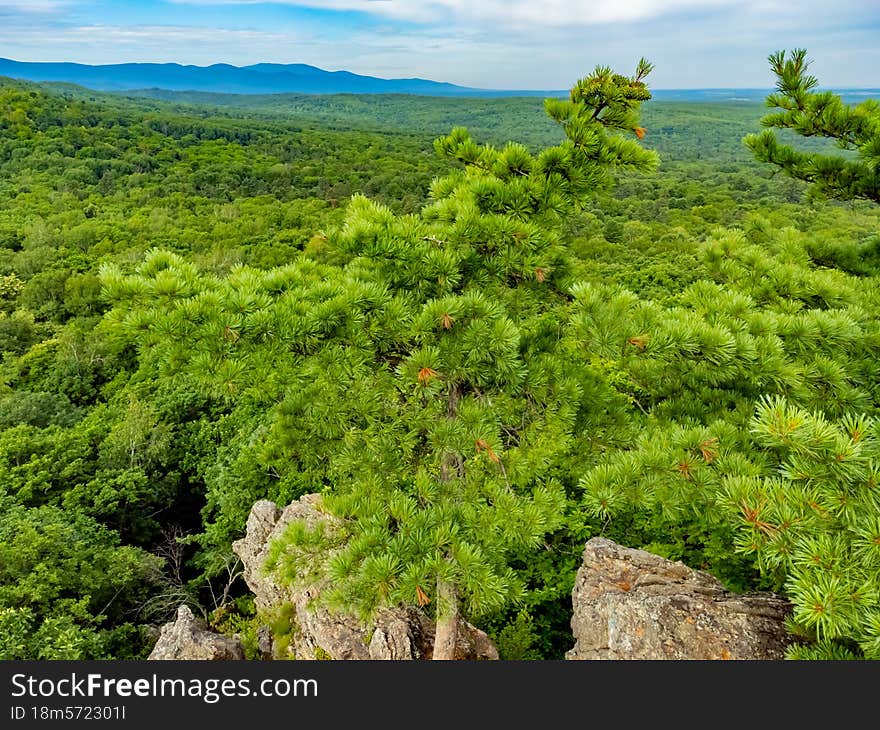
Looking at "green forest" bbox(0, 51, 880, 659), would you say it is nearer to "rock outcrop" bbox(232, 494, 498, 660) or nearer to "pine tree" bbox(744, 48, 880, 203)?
"pine tree" bbox(744, 48, 880, 203)

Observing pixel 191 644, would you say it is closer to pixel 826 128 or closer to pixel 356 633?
pixel 356 633

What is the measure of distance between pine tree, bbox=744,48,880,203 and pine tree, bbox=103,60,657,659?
5.39ft

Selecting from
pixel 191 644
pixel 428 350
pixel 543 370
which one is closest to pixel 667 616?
pixel 543 370

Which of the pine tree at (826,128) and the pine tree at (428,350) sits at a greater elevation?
the pine tree at (826,128)

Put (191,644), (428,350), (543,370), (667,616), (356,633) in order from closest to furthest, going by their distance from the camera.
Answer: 1. (428,350)
2. (543,370)
3. (667,616)
4. (356,633)
5. (191,644)

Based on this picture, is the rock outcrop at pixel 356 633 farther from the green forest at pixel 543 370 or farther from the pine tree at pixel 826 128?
the pine tree at pixel 826 128

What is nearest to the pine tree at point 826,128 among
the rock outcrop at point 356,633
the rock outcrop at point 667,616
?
the rock outcrop at point 667,616

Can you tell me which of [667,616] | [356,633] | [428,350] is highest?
[428,350]

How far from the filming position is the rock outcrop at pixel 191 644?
643 cm

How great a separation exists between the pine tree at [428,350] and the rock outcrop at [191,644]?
3.93 metres

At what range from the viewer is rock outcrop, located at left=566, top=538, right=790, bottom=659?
4270 millimetres

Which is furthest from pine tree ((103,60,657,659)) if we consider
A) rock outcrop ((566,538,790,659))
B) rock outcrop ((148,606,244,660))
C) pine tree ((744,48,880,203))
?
rock outcrop ((148,606,244,660))

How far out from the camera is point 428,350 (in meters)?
2.84

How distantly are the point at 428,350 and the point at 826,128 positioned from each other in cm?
397
